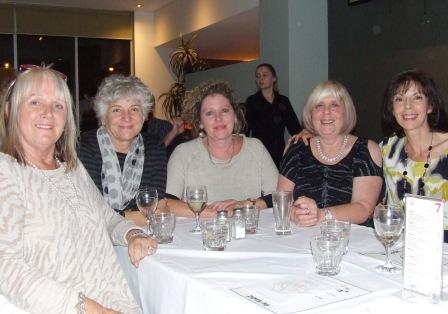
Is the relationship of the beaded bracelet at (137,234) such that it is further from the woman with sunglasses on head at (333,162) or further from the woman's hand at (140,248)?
the woman with sunglasses on head at (333,162)

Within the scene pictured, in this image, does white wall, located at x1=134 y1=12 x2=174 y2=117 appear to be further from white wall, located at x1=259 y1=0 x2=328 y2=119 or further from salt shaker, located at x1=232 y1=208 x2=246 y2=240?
salt shaker, located at x1=232 y1=208 x2=246 y2=240

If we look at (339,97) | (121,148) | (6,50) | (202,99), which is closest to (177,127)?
(202,99)

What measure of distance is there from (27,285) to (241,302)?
592 millimetres

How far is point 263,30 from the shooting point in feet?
19.8

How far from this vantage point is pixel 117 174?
2.51m

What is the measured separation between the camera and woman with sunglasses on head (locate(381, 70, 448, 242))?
2.29 m

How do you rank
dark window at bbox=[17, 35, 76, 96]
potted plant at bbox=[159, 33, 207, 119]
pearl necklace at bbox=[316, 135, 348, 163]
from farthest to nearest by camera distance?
dark window at bbox=[17, 35, 76, 96], potted plant at bbox=[159, 33, 207, 119], pearl necklace at bbox=[316, 135, 348, 163]

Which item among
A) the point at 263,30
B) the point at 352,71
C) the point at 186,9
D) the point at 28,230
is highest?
the point at 186,9

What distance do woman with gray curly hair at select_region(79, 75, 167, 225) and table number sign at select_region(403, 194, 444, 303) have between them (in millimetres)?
1571

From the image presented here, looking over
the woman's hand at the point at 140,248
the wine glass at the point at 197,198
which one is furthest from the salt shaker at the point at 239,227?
the woman's hand at the point at 140,248

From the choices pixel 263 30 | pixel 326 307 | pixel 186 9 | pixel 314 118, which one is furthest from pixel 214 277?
pixel 186 9

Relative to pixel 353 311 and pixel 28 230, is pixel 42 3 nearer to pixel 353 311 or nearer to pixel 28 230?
pixel 28 230

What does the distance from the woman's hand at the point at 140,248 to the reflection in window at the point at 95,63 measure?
8360 mm

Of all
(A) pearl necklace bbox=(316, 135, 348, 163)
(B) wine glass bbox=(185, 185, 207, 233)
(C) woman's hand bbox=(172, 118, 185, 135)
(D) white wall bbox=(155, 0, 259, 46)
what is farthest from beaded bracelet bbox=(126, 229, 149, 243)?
(D) white wall bbox=(155, 0, 259, 46)
